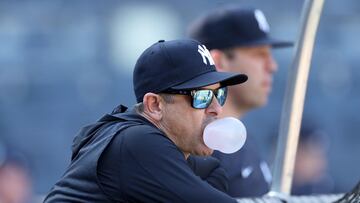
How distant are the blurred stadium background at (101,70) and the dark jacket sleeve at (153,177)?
20.8ft

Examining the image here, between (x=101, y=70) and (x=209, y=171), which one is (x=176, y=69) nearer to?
(x=209, y=171)

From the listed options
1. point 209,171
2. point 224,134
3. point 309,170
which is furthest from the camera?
point 309,170

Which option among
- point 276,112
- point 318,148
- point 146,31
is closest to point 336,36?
point 276,112

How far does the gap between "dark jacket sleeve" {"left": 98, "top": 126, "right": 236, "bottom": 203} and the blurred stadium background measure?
250 inches

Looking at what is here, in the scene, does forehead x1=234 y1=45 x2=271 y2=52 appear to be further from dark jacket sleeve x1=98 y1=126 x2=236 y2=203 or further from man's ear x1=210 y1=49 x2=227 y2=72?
dark jacket sleeve x1=98 y1=126 x2=236 y2=203

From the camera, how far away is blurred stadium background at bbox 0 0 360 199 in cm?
889

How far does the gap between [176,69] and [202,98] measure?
0.11 m

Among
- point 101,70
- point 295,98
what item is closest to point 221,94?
point 295,98

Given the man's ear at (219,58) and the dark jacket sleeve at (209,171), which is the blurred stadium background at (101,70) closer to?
the man's ear at (219,58)

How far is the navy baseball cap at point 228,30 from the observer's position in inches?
156

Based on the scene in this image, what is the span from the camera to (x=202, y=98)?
8.11ft

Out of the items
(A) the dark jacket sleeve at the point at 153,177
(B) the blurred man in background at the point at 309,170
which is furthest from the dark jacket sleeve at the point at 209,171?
(B) the blurred man in background at the point at 309,170

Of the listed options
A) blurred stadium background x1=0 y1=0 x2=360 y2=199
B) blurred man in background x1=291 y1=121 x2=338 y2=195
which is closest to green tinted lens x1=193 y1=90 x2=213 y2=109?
blurred man in background x1=291 y1=121 x2=338 y2=195

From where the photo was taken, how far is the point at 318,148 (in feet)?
23.7
